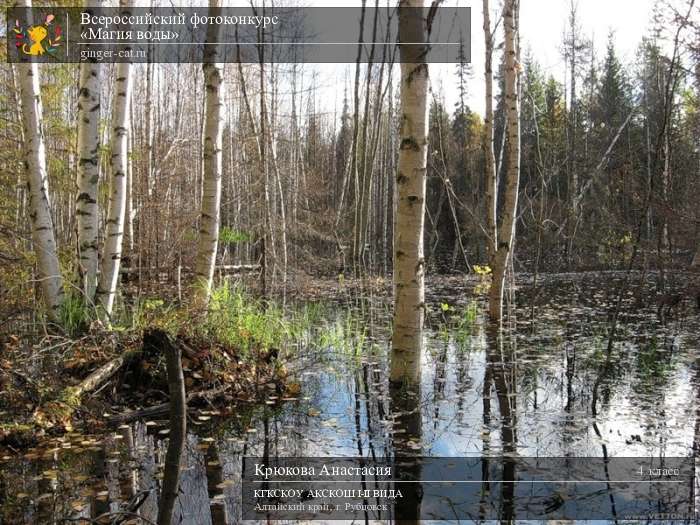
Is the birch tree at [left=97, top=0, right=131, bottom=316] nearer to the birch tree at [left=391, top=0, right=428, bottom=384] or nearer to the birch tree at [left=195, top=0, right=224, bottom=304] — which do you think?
the birch tree at [left=195, top=0, right=224, bottom=304]

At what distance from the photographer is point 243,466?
11.0 ft

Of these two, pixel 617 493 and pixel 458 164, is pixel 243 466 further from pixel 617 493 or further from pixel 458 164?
pixel 458 164

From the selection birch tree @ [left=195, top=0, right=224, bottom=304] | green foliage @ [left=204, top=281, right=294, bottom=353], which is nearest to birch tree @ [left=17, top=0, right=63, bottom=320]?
birch tree @ [left=195, top=0, right=224, bottom=304]

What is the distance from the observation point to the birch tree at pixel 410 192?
4.18 metres

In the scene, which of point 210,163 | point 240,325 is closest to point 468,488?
point 240,325

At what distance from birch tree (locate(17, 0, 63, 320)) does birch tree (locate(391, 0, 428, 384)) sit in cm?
362

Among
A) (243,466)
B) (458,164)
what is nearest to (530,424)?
(243,466)

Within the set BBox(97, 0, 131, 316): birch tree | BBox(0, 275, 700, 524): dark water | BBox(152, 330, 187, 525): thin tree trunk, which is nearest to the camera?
BBox(152, 330, 187, 525): thin tree trunk

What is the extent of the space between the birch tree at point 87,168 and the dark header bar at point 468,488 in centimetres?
335

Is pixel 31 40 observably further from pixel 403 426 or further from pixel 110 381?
pixel 403 426

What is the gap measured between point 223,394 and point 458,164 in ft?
88.9

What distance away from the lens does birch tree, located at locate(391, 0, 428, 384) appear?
165 inches

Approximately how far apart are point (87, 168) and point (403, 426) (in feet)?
13.6

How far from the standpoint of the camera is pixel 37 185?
5.76 metres
